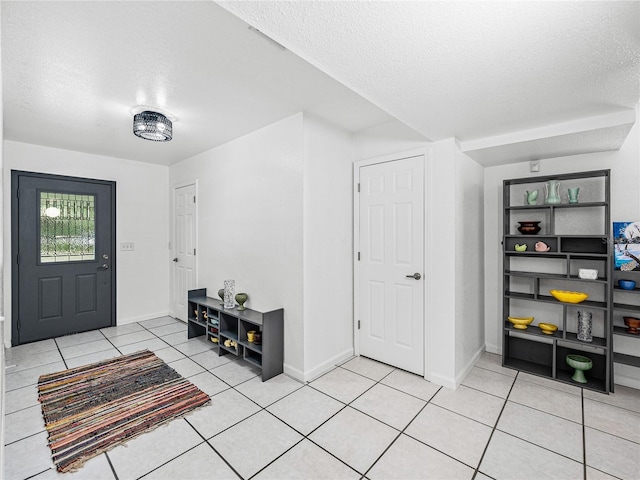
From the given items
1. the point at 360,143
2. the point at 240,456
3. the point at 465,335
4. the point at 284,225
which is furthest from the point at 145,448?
the point at 360,143

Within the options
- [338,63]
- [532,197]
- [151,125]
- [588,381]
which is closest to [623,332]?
[588,381]

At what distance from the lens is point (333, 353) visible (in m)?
3.26

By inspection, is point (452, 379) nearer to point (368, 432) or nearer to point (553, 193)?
point (368, 432)

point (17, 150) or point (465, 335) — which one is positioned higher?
point (17, 150)

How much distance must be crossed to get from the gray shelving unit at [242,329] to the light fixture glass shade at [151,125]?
1.89 m

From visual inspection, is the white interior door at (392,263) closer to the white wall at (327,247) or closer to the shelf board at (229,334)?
the white wall at (327,247)

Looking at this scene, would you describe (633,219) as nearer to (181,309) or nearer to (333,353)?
(333,353)

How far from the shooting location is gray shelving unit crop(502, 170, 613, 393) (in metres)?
2.78

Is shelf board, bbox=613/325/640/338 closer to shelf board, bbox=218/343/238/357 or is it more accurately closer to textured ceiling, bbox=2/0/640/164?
textured ceiling, bbox=2/0/640/164

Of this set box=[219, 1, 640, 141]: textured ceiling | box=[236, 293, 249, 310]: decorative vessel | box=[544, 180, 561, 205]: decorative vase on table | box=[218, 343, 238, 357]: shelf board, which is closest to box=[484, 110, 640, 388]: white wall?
box=[544, 180, 561, 205]: decorative vase on table

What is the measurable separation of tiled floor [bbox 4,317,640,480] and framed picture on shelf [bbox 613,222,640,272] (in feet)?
3.58

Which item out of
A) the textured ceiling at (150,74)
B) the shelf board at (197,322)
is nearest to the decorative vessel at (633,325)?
the textured ceiling at (150,74)

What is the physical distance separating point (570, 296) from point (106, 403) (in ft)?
13.4

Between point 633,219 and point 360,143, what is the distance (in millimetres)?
2556
